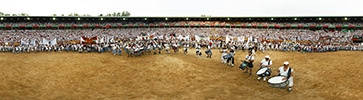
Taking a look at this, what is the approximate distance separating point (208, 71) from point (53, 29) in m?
44.9

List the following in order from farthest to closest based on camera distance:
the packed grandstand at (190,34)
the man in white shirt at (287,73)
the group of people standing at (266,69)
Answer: the packed grandstand at (190,34)
the group of people standing at (266,69)
the man in white shirt at (287,73)

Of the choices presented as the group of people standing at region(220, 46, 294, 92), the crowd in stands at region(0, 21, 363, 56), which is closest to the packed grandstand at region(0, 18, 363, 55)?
the crowd in stands at region(0, 21, 363, 56)

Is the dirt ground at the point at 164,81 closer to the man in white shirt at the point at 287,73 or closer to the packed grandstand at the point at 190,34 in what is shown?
the man in white shirt at the point at 287,73

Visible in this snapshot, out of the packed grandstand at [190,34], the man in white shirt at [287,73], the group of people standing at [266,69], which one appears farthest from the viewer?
the packed grandstand at [190,34]

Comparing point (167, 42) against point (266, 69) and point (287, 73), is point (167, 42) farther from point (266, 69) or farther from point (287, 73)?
point (287, 73)

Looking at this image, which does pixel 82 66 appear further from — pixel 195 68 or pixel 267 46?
pixel 267 46

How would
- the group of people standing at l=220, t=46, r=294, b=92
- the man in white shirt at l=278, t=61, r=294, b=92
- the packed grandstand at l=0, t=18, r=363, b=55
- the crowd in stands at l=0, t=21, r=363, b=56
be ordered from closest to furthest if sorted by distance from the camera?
the man in white shirt at l=278, t=61, r=294, b=92
the group of people standing at l=220, t=46, r=294, b=92
the crowd in stands at l=0, t=21, r=363, b=56
the packed grandstand at l=0, t=18, r=363, b=55

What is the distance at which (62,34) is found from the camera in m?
46.5

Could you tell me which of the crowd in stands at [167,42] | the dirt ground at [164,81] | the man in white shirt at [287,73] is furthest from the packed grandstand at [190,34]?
the man in white shirt at [287,73]

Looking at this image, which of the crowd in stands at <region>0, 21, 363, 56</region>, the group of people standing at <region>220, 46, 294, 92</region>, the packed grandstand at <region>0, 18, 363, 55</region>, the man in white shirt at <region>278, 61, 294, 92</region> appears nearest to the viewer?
the man in white shirt at <region>278, 61, 294, 92</region>

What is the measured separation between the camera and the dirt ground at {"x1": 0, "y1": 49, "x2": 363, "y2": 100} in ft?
38.8

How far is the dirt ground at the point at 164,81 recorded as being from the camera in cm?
1181

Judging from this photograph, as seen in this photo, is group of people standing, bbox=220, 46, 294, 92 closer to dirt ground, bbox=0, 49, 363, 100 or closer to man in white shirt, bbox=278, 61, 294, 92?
man in white shirt, bbox=278, 61, 294, 92

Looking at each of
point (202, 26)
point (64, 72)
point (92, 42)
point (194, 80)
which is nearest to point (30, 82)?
point (64, 72)
